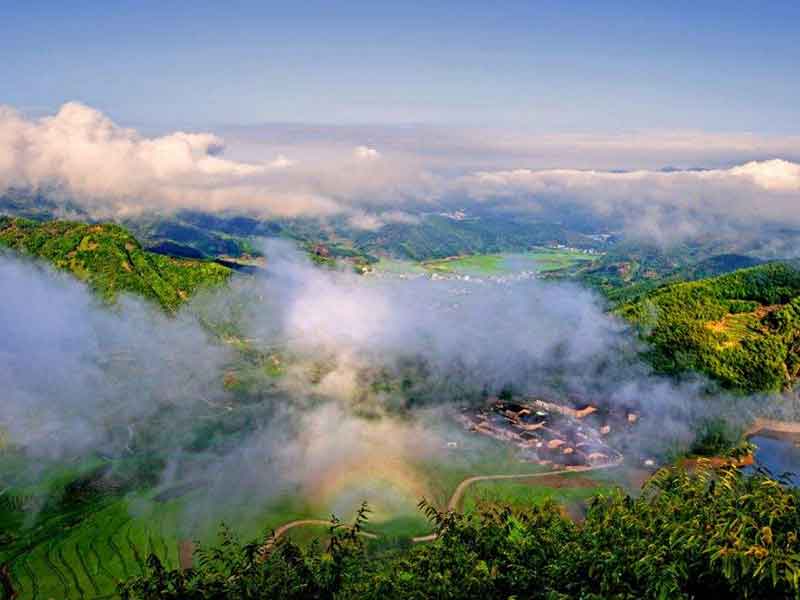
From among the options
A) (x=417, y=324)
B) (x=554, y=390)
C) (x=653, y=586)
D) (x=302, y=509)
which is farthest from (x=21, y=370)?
(x=653, y=586)

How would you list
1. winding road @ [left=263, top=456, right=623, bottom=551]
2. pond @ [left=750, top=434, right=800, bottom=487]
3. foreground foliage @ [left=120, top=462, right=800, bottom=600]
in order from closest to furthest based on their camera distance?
foreground foliage @ [left=120, top=462, right=800, bottom=600] < winding road @ [left=263, top=456, right=623, bottom=551] < pond @ [left=750, top=434, right=800, bottom=487]

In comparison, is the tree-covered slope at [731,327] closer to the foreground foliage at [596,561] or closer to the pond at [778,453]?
the pond at [778,453]

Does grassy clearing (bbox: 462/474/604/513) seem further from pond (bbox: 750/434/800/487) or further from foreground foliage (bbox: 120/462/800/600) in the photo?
foreground foliage (bbox: 120/462/800/600)

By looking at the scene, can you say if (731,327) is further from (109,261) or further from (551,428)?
(109,261)

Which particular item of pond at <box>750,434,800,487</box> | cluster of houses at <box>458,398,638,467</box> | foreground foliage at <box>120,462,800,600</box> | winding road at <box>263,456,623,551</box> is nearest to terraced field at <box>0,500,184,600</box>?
winding road at <box>263,456,623,551</box>

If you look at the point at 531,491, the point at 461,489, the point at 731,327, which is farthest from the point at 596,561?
the point at 731,327

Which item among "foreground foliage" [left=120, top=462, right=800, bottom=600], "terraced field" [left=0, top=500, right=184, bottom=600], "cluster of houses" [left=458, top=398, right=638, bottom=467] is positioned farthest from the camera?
"cluster of houses" [left=458, top=398, right=638, bottom=467]
